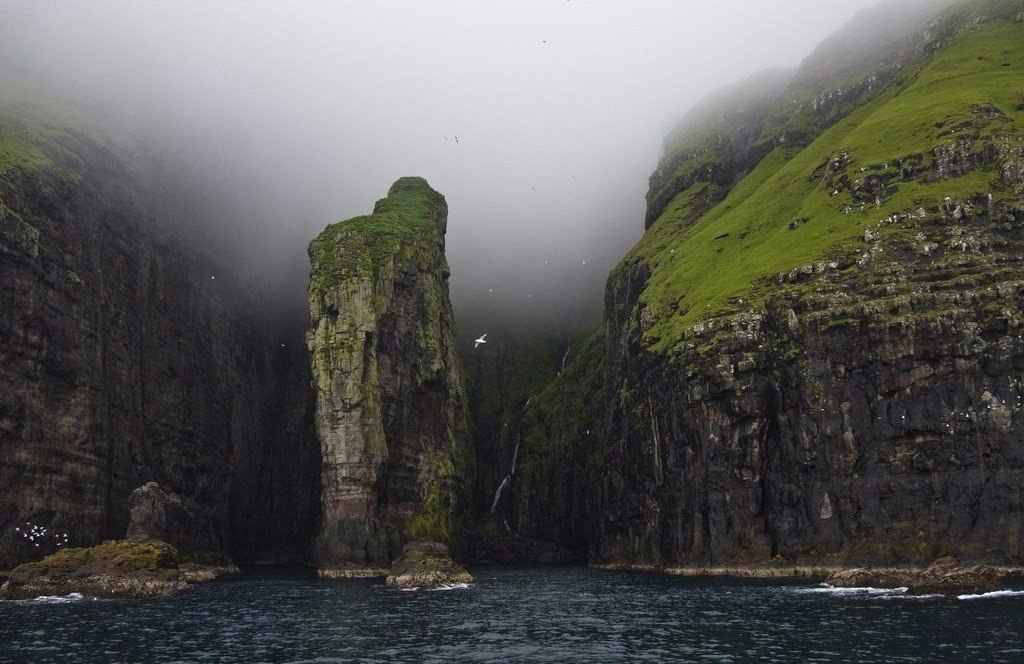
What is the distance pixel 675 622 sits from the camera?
193 feet

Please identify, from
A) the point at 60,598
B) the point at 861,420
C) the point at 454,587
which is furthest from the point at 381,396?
the point at 861,420

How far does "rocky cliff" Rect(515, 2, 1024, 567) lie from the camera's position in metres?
86.0

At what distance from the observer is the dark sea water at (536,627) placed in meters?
46.1

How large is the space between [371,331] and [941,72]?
11032cm

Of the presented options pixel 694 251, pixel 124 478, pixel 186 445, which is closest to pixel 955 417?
pixel 694 251

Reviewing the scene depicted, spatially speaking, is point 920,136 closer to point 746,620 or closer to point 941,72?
point 941,72

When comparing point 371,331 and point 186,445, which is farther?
point 186,445

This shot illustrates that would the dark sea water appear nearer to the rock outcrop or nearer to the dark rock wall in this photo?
the dark rock wall

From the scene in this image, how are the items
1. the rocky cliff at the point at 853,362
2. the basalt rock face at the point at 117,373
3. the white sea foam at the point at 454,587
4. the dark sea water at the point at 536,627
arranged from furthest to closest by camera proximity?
1. the basalt rock face at the point at 117,373
2. the white sea foam at the point at 454,587
3. the rocky cliff at the point at 853,362
4. the dark sea water at the point at 536,627

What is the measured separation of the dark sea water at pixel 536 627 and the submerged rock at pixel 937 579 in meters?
2.55

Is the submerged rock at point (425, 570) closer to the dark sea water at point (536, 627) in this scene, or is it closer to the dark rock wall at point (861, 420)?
the dark sea water at point (536, 627)

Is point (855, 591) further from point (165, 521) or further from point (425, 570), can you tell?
point (165, 521)

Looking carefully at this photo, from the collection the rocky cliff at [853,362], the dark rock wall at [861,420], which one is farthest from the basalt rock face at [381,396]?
the dark rock wall at [861,420]

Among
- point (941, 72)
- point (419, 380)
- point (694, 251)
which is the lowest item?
point (419, 380)
